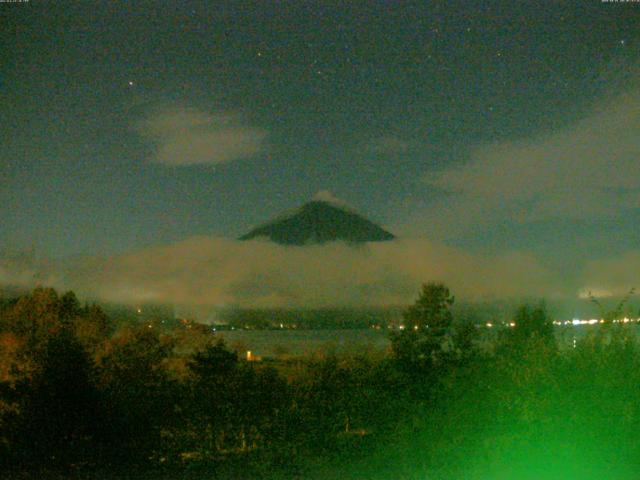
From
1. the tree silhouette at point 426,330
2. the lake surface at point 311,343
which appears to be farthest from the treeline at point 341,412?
the lake surface at point 311,343

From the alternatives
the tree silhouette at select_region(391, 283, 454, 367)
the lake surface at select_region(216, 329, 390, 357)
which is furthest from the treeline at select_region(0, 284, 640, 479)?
the lake surface at select_region(216, 329, 390, 357)

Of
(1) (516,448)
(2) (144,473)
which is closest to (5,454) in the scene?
(2) (144,473)

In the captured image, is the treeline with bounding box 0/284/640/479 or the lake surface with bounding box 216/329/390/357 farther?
the lake surface with bounding box 216/329/390/357

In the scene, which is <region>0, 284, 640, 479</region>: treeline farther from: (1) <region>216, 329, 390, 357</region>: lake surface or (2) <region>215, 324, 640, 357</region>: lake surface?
(1) <region>216, 329, 390, 357</region>: lake surface

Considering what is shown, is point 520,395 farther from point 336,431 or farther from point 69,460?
point 69,460

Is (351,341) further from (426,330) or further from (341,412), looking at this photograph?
(341,412)

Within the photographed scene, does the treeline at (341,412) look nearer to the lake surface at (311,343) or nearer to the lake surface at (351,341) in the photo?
the lake surface at (351,341)

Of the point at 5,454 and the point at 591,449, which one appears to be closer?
the point at 591,449

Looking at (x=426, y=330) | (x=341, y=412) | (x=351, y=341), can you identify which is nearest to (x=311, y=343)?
(x=351, y=341)
